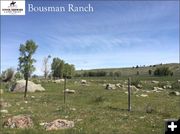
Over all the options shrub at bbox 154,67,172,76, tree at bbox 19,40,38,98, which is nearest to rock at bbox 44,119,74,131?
tree at bbox 19,40,38,98

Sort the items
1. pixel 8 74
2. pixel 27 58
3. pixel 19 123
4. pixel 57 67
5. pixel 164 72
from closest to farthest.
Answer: pixel 19 123
pixel 27 58
pixel 8 74
pixel 57 67
pixel 164 72

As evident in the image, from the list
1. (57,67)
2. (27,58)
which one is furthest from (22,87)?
(57,67)

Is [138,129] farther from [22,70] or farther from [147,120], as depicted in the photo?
[22,70]

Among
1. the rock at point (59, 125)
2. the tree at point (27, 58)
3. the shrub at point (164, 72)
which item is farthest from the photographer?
the shrub at point (164, 72)

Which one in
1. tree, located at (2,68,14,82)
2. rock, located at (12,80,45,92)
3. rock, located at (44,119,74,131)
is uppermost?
tree, located at (2,68,14,82)

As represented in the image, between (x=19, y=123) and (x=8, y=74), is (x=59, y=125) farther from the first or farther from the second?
(x=8, y=74)

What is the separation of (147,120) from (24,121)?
7.16m

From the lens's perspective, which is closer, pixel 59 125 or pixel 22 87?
pixel 59 125

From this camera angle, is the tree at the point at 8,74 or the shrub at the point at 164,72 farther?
the shrub at the point at 164,72

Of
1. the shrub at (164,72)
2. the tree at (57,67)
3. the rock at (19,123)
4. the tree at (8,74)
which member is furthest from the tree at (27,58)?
the shrub at (164,72)

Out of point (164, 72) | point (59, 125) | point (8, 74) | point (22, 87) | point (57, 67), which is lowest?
point (59, 125)

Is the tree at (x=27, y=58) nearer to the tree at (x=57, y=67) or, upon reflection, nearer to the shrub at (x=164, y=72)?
the tree at (x=57, y=67)

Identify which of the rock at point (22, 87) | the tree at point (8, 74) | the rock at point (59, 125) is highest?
the tree at point (8, 74)

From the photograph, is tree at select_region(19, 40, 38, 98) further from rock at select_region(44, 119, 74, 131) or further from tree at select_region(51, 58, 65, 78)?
tree at select_region(51, 58, 65, 78)
